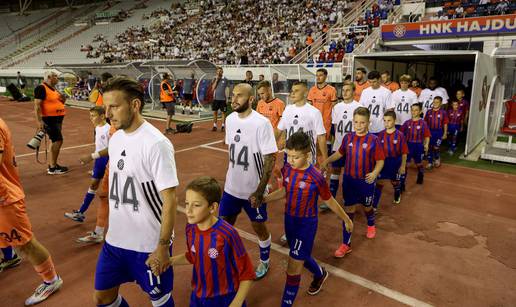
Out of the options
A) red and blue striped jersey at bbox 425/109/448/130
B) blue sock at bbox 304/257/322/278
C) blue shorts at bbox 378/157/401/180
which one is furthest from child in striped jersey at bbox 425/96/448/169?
blue sock at bbox 304/257/322/278

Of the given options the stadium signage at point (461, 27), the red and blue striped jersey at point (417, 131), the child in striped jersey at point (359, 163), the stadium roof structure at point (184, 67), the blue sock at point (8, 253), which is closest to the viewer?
the blue sock at point (8, 253)

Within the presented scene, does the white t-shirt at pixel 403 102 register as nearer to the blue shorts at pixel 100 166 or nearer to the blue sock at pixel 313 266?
the blue sock at pixel 313 266

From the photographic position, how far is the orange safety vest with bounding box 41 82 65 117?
781cm

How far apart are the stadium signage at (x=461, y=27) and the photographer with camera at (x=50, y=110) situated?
15347 mm

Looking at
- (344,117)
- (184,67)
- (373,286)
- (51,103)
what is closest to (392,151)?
(344,117)

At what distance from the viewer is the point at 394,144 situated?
598 cm

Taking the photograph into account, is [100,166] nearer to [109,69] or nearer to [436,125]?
[436,125]

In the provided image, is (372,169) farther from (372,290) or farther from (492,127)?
(492,127)

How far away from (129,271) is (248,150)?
173cm

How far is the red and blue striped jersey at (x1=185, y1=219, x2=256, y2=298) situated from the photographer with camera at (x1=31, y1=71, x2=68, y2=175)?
265 inches

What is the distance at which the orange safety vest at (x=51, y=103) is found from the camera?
781cm

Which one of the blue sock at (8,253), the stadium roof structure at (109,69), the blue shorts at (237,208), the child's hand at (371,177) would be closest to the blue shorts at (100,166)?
the blue sock at (8,253)

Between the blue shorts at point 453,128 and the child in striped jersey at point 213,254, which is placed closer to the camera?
the child in striped jersey at point 213,254

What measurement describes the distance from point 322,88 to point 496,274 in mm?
4517
